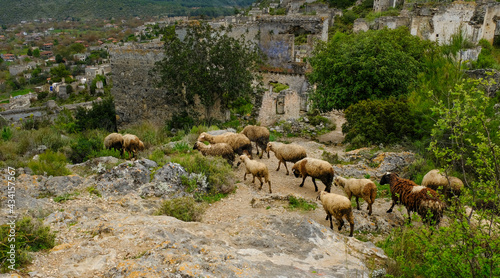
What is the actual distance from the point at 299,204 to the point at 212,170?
7.01 feet

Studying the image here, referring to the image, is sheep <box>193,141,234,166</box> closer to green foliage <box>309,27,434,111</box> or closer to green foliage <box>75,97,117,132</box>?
green foliage <box>309,27,434,111</box>

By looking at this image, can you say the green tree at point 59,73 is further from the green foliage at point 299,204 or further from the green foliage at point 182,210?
the green foliage at point 299,204

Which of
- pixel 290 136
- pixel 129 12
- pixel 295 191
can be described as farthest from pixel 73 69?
pixel 295 191

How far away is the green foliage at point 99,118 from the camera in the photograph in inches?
637

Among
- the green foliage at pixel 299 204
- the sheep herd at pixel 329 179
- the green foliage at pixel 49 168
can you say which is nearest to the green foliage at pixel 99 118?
the sheep herd at pixel 329 179

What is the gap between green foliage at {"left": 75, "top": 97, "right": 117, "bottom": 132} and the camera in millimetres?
16172

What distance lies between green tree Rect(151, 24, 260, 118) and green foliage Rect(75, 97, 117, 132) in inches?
144

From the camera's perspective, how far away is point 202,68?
45.7 feet

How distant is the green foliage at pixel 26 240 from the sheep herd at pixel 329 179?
4.53 m

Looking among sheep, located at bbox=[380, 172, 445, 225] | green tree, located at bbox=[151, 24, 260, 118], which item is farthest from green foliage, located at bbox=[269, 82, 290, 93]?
sheep, located at bbox=[380, 172, 445, 225]

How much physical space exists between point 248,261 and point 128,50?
40.7ft

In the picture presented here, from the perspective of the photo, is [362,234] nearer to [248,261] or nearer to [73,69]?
[248,261]

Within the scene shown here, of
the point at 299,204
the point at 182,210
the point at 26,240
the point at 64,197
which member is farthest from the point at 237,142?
the point at 26,240

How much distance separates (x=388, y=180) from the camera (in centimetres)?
787
